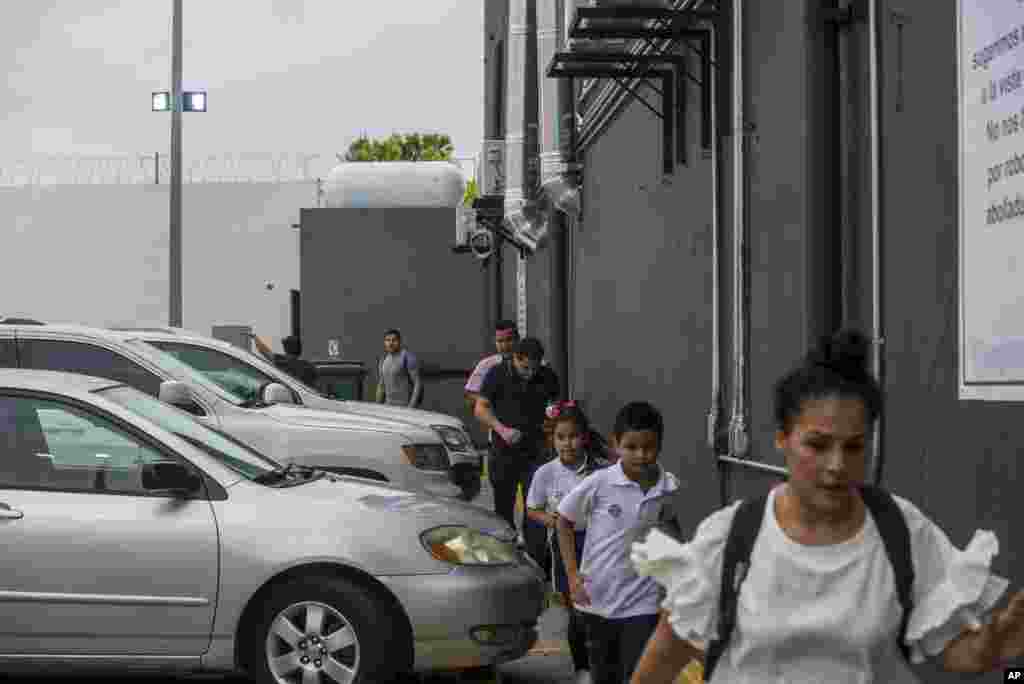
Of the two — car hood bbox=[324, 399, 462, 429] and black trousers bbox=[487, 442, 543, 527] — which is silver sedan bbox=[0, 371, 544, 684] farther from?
car hood bbox=[324, 399, 462, 429]

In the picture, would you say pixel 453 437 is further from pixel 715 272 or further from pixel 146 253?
pixel 146 253

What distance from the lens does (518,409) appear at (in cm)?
1113

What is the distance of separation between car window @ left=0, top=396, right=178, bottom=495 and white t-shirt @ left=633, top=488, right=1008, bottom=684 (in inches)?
181

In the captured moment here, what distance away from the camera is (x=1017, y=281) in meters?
5.30

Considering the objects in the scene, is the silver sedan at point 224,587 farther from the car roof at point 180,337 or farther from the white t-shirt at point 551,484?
the car roof at point 180,337

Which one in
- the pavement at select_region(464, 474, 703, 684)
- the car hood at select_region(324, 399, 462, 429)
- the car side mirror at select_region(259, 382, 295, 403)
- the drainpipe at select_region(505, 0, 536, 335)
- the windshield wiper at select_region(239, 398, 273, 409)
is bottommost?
the pavement at select_region(464, 474, 703, 684)

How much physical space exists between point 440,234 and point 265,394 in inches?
639

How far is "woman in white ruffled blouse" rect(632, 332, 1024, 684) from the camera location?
9.84ft

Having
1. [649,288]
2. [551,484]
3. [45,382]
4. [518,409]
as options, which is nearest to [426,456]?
[518,409]

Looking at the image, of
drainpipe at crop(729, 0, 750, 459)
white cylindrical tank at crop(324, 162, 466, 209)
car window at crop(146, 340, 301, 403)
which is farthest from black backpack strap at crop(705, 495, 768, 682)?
white cylindrical tank at crop(324, 162, 466, 209)

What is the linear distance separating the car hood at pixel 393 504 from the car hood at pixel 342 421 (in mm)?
2841

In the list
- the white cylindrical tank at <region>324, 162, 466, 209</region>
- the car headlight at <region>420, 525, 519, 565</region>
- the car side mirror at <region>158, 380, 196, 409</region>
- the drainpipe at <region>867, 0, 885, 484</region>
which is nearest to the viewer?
the drainpipe at <region>867, 0, 885, 484</region>

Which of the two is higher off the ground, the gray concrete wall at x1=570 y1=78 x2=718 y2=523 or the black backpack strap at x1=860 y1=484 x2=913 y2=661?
the gray concrete wall at x1=570 y1=78 x2=718 y2=523

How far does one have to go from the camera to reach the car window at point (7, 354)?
34.8 feet
